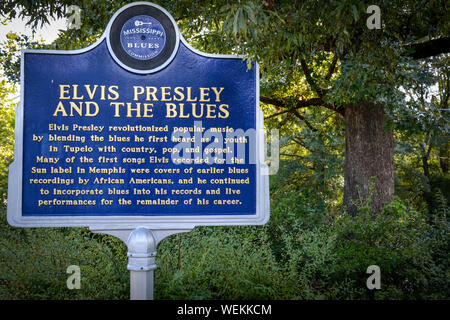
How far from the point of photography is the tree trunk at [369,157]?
7680mm

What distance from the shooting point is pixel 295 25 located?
5098mm

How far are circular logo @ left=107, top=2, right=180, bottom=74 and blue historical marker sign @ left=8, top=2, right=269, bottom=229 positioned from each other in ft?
0.04

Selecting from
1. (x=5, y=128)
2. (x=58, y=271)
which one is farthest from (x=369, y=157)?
(x=5, y=128)

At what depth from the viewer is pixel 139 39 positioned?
13.7 ft

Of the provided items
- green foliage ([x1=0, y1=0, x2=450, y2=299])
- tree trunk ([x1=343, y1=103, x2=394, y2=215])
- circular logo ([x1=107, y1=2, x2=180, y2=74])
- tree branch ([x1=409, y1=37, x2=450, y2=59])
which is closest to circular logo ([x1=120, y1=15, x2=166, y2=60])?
circular logo ([x1=107, y1=2, x2=180, y2=74])

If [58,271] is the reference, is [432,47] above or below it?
above

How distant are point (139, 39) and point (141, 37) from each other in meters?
0.03

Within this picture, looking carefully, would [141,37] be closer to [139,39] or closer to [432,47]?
[139,39]

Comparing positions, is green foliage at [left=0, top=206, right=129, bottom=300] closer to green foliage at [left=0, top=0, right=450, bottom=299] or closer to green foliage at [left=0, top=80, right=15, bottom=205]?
green foliage at [left=0, top=0, right=450, bottom=299]

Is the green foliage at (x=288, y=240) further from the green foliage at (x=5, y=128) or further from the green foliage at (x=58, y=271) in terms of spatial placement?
the green foliage at (x=5, y=128)

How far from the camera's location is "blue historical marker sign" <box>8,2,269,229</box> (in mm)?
3986

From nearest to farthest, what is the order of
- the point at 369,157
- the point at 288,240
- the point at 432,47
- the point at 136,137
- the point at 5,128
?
the point at 136,137 < the point at 288,240 < the point at 369,157 < the point at 432,47 < the point at 5,128

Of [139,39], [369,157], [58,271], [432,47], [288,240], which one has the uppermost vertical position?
[432,47]

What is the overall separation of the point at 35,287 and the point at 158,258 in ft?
5.16
